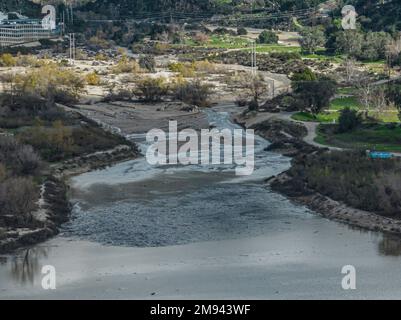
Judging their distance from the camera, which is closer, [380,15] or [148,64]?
[148,64]

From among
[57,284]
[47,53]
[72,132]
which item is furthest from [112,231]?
[47,53]

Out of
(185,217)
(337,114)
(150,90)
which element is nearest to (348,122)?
(337,114)

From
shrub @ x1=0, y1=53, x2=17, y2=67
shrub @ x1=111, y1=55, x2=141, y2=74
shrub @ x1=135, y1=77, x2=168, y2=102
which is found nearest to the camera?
shrub @ x1=135, y1=77, x2=168, y2=102

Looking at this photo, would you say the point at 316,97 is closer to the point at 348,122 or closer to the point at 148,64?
the point at 348,122

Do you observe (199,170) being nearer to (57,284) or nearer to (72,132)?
(72,132)

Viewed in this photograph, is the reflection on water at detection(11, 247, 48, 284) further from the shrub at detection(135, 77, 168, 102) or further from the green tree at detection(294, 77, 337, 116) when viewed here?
the shrub at detection(135, 77, 168, 102)

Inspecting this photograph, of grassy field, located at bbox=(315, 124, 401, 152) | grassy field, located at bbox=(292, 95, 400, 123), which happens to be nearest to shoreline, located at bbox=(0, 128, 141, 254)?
grassy field, located at bbox=(315, 124, 401, 152)

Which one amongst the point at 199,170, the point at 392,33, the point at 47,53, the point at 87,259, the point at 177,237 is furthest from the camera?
the point at 47,53
